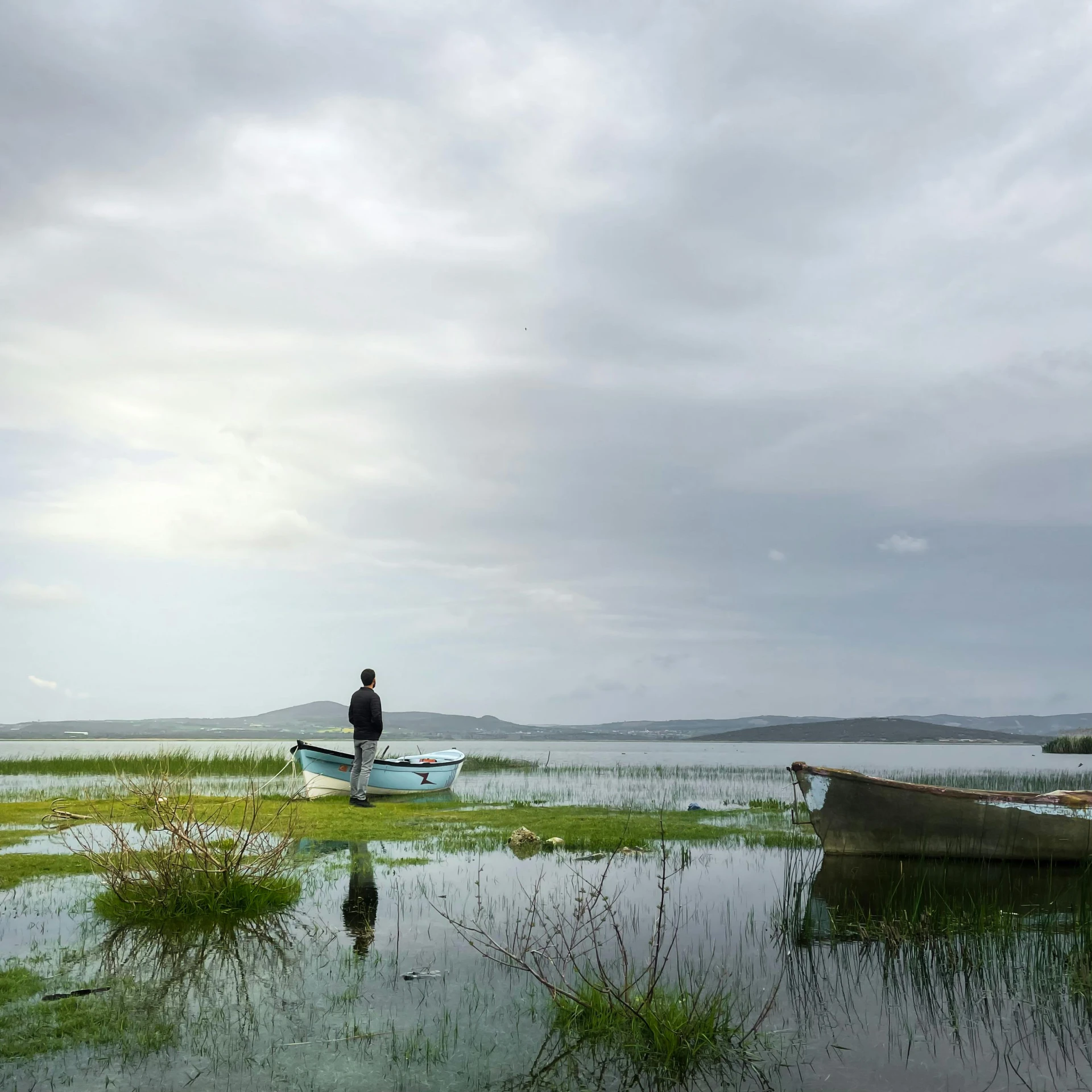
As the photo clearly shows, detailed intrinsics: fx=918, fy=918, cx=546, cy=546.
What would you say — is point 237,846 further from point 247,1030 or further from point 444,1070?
point 444,1070

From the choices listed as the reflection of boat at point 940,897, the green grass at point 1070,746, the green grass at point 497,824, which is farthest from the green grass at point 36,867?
the green grass at point 1070,746

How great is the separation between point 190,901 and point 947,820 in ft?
33.4

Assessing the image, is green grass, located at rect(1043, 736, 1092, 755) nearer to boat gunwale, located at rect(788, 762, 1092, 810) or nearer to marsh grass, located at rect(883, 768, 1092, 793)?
marsh grass, located at rect(883, 768, 1092, 793)

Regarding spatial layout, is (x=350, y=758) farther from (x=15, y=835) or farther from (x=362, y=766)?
(x=15, y=835)

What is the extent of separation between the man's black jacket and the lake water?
602 centimetres

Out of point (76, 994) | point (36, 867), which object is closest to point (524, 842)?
point (36, 867)

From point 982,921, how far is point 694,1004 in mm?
4637

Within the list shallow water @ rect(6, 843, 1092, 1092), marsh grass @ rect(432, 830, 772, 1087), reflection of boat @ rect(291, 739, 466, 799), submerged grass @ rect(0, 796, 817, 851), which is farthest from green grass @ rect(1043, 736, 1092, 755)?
marsh grass @ rect(432, 830, 772, 1087)

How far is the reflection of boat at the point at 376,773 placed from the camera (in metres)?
21.7

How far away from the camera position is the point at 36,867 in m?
11.6

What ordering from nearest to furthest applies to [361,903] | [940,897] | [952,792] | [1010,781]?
[361,903], [940,897], [952,792], [1010,781]

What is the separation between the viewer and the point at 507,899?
33.7 feet

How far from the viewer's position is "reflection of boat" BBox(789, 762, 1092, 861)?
13109 millimetres

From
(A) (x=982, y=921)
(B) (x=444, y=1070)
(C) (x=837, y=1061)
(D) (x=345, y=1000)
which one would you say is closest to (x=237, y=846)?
(D) (x=345, y=1000)
